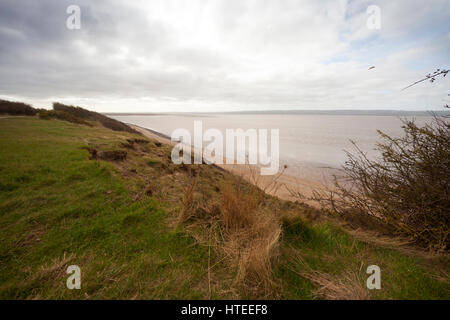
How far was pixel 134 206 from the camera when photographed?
396 cm

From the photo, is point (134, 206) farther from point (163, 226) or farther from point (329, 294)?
point (329, 294)

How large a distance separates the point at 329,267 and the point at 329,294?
1.99ft

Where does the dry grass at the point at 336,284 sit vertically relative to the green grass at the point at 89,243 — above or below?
below

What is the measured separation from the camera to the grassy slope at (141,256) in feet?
7.18

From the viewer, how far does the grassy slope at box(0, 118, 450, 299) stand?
219cm

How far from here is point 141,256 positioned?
264cm
